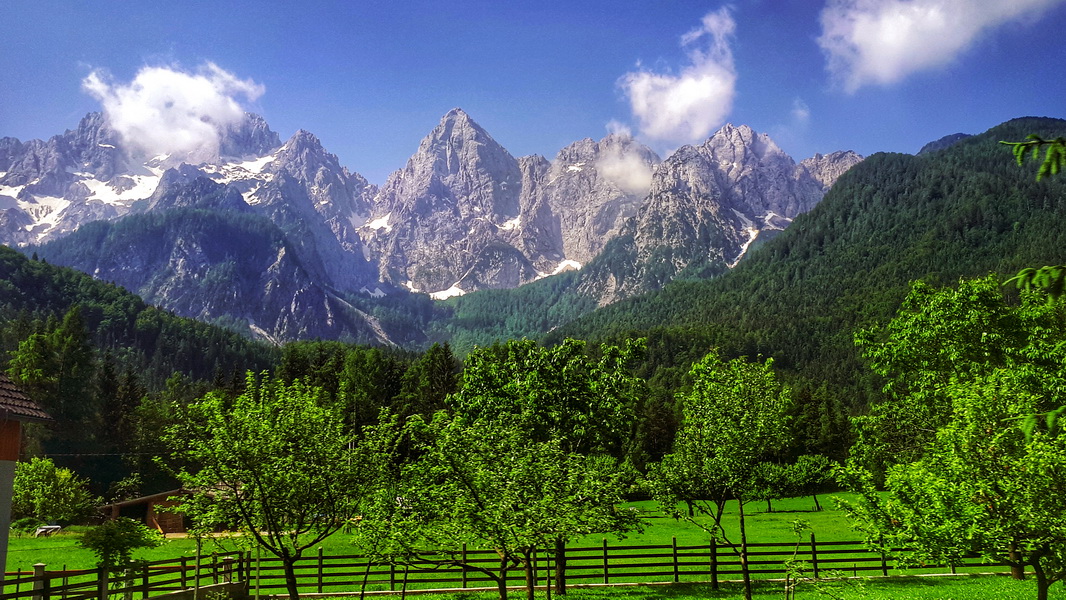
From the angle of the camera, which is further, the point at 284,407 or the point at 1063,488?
the point at 284,407

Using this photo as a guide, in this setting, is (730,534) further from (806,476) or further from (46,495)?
(46,495)

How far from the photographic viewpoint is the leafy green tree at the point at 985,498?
1833 cm

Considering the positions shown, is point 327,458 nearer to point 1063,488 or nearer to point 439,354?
point 1063,488

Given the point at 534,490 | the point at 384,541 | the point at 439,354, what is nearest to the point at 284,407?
the point at 384,541

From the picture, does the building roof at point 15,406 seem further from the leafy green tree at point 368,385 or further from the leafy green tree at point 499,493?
the leafy green tree at point 368,385

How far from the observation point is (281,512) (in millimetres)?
23328

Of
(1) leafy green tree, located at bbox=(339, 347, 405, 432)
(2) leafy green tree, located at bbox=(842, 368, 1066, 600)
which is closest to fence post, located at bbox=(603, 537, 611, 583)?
(2) leafy green tree, located at bbox=(842, 368, 1066, 600)

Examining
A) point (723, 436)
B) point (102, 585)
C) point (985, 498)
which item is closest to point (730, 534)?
point (723, 436)

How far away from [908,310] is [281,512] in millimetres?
32746

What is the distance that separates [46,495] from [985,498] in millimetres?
78187

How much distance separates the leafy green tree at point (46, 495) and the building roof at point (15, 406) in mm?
51410

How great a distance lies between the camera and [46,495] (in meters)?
68.5

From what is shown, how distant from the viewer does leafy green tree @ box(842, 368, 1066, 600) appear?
60.1 ft

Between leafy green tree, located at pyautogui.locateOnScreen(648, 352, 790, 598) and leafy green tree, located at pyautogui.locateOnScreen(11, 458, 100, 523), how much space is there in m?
65.2
